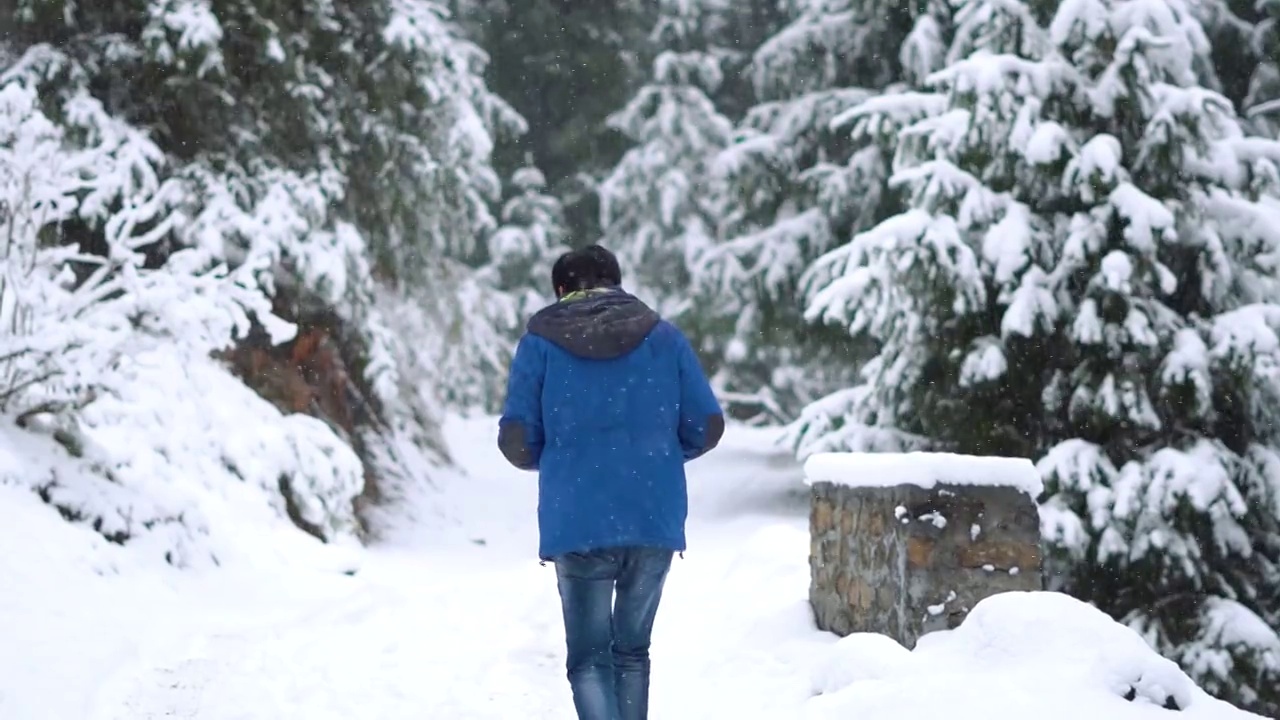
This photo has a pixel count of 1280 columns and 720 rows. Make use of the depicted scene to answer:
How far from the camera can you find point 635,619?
4.08 meters

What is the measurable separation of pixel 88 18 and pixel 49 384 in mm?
4551

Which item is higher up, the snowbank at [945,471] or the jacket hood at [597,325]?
the jacket hood at [597,325]

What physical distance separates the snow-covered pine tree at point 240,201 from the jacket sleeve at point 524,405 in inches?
161

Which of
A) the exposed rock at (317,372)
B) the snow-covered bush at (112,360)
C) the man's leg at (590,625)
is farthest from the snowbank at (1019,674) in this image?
the exposed rock at (317,372)

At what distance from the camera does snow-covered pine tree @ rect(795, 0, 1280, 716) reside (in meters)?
8.56

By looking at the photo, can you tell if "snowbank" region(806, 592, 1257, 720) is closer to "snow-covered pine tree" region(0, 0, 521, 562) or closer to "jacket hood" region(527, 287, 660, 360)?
"jacket hood" region(527, 287, 660, 360)

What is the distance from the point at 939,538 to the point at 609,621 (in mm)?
2322

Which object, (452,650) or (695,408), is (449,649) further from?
(695,408)

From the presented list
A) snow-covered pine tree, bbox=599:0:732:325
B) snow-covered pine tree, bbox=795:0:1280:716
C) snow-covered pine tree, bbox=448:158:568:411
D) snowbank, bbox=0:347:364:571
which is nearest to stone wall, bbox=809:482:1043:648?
snow-covered pine tree, bbox=795:0:1280:716

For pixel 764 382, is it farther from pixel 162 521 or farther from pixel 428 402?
pixel 162 521

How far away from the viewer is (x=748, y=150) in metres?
15.0

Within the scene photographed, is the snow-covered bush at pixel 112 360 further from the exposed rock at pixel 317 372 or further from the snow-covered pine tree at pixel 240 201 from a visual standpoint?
the exposed rock at pixel 317 372

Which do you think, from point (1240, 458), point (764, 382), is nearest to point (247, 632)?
point (1240, 458)

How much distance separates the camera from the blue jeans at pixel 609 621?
4.02 m
